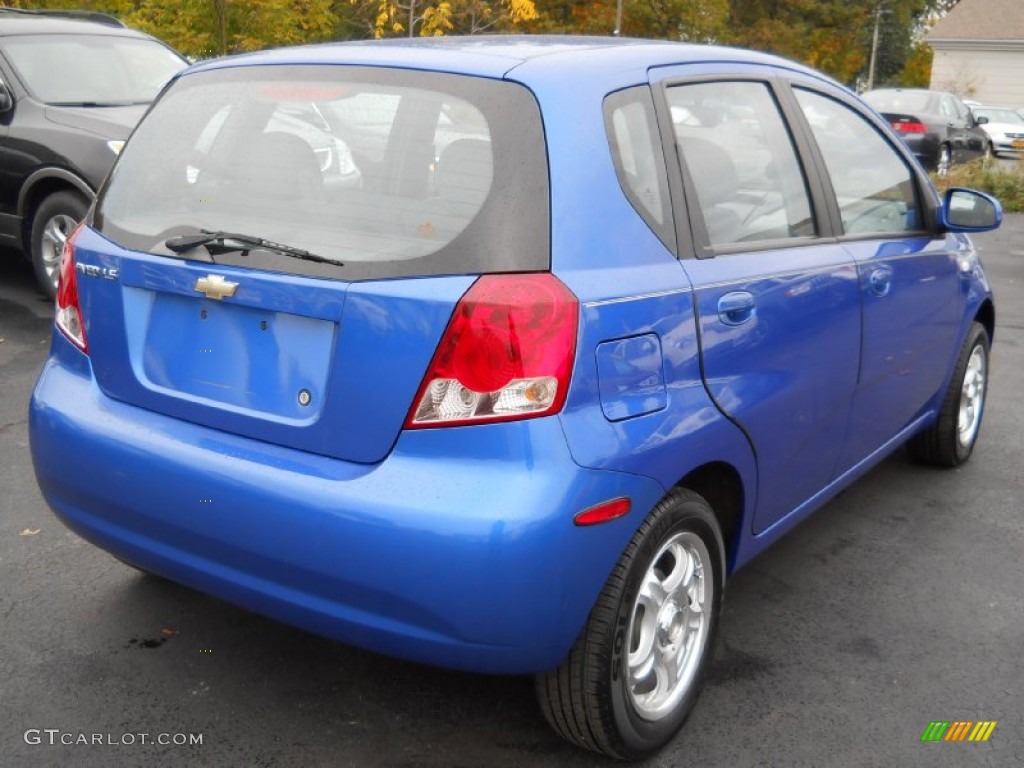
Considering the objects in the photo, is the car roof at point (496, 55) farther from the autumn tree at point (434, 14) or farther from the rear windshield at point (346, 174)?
the autumn tree at point (434, 14)

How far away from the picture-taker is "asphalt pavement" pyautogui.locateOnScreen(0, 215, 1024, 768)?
2.99 metres

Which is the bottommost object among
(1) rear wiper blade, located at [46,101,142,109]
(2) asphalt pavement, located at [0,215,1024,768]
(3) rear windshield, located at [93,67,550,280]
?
(2) asphalt pavement, located at [0,215,1024,768]

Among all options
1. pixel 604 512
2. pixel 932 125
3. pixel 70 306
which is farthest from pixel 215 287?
pixel 932 125

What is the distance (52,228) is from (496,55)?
5863 mm

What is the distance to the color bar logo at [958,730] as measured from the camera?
3.10 metres

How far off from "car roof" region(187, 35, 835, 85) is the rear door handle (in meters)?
0.63

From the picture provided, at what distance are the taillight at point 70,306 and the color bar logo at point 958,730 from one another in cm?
241

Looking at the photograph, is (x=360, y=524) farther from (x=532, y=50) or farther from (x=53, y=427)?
(x=532, y=50)

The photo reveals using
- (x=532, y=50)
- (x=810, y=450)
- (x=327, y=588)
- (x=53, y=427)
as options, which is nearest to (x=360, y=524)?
(x=327, y=588)

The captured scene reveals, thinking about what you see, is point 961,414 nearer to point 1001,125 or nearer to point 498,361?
point 498,361

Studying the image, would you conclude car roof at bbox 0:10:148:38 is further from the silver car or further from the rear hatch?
the silver car

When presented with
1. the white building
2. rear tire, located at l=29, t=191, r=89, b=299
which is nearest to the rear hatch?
rear tire, located at l=29, t=191, r=89, b=299

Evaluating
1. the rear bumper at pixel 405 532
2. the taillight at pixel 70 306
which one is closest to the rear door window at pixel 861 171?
the rear bumper at pixel 405 532

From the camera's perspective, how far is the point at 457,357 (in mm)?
2535
